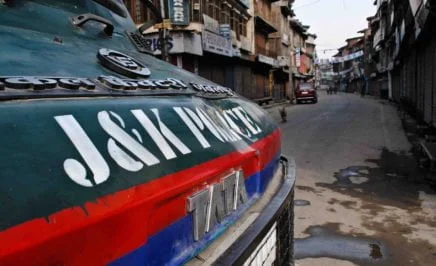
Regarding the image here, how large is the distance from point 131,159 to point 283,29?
4547 cm

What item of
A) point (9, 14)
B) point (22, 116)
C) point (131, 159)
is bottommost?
point (131, 159)

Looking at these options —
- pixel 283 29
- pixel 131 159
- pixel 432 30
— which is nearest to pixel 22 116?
pixel 131 159

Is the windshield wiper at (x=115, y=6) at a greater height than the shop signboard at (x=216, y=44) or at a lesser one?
lesser

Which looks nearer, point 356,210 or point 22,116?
point 22,116

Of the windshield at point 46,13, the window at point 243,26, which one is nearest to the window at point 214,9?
the window at point 243,26

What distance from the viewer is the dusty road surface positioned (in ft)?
14.2

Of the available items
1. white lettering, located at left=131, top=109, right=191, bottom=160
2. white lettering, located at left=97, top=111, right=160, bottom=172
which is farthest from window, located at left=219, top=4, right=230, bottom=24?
white lettering, located at left=97, top=111, right=160, bottom=172

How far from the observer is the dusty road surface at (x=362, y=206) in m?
4.32

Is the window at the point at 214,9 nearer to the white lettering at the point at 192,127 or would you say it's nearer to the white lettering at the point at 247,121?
the white lettering at the point at 247,121

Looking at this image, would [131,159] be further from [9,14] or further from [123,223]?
[9,14]

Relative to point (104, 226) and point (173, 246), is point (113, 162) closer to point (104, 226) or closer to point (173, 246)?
point (104, 226)

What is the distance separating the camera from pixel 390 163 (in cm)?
897

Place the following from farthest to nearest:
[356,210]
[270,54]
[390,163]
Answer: [270,54]
[390,163]
[356,210]

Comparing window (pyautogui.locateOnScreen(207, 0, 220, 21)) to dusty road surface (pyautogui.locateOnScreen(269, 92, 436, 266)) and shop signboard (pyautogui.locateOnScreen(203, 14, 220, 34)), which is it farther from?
dusty road surface (pyautogui.locateOnScreen(269, 92, 436, 266))
